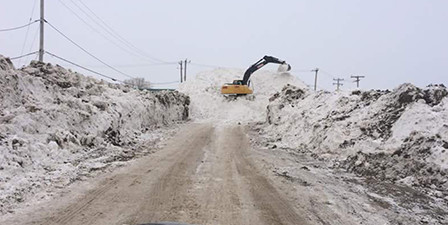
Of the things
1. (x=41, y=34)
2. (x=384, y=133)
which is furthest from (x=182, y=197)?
(x=41, y=34)

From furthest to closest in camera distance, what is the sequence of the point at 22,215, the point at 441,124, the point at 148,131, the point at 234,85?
the point at 234,85 → the point at 148,131 → the point at 441,124 → the point at 22,215

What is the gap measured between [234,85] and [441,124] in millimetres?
28886

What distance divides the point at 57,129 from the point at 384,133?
917cm

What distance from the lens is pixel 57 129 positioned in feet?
32.6

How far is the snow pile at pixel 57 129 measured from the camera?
720 cm

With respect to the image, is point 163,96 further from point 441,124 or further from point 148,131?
point 441,124

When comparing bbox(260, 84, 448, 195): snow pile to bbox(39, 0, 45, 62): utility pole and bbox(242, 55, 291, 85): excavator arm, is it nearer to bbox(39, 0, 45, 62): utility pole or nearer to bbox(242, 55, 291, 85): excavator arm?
bbox(39, 0, 45, 62): utility pole

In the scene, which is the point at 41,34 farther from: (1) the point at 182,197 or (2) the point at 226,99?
(2) the point at 226,99

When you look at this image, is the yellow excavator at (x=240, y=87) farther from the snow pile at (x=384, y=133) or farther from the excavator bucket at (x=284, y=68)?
the snow pile at (x=384, y=133)

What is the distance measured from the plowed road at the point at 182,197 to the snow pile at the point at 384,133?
3.03 m

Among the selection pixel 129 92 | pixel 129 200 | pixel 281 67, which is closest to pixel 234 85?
pixel 281 67

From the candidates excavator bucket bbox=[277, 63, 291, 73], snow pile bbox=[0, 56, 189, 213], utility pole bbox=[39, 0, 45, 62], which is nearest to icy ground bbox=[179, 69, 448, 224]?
snow pile bbox=[0, 56, 189, 213]

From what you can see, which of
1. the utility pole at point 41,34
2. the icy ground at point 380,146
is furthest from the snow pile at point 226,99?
the utility pole at point 41,34

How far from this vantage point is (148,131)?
16.8 metres
